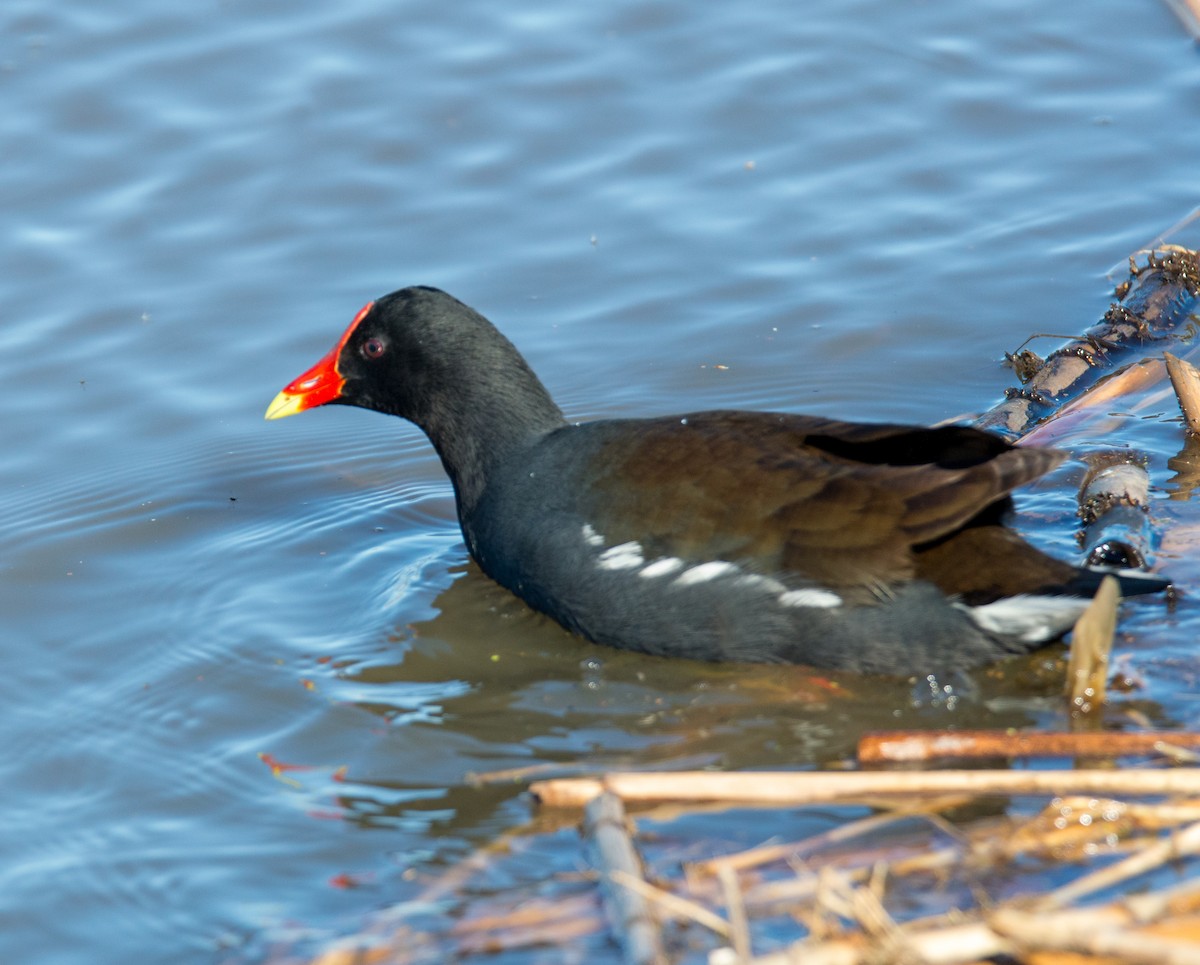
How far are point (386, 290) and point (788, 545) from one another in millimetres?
3189

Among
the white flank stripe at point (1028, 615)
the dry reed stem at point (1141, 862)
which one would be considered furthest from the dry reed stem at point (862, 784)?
the white flank stripe at point (1028, 615)

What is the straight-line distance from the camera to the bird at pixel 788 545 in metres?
4.50

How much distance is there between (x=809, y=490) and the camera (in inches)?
183

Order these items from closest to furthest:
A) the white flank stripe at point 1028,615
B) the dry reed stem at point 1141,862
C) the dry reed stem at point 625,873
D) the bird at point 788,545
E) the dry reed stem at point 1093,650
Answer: the dry reed stem at point 625,873 < the dry reed stem at point 1141,862 < the dry reed stem at point 1093,650 < the white flank stripe at point 1028,615 < the bird at point 788,545

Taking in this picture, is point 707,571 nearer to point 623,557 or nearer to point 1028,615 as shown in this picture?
point 623,557

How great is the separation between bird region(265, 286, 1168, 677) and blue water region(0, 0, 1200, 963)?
16 cm

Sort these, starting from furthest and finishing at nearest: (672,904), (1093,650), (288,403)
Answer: (288,403) → (1093,650) → (672,904)

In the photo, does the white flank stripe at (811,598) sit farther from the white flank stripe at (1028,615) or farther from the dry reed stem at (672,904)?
the dry reed stem at (672,904)

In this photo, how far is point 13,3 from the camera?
30.2 feet

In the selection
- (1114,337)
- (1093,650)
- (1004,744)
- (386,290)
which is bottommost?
(1004,744)

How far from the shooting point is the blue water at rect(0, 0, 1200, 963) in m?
4.45

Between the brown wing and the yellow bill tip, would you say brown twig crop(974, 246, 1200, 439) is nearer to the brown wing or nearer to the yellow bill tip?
the brown wing

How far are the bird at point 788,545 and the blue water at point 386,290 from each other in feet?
0.53

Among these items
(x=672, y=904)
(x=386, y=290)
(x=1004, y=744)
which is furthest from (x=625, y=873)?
(x=386, y=290)
